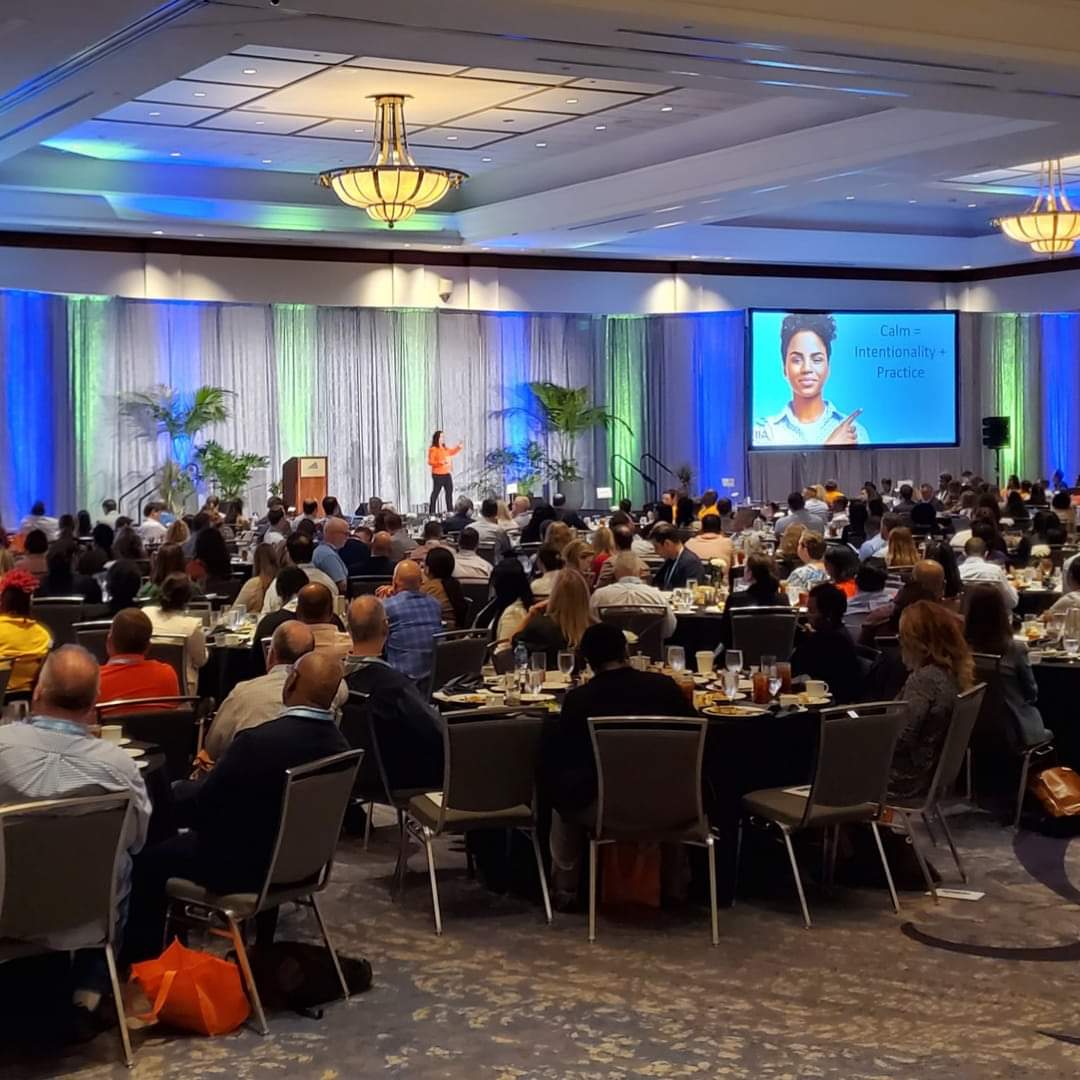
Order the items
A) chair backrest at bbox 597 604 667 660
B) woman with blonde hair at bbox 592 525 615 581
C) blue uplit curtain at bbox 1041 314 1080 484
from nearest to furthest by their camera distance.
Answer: chair backrest at bbox 597 604 667 660, woman with blonde hair at bbox 592 525 615 581, blue uplit curtain at bbox 1041 314 1080 484

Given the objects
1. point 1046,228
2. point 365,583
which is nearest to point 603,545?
point 365,583

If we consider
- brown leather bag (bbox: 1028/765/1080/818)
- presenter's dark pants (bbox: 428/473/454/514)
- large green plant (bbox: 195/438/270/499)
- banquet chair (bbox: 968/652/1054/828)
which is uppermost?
large green plant (bbox: 195/438/270/499)

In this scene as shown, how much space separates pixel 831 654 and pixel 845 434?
17.7m

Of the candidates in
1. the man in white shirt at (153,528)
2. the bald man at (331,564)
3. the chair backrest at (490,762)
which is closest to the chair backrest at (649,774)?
the chair backrest at (490,762)

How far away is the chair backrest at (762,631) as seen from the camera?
32.6 feet

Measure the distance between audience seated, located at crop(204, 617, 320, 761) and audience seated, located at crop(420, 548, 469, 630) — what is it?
3.53 m

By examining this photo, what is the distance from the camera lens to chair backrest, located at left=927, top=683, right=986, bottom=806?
6.63 meters

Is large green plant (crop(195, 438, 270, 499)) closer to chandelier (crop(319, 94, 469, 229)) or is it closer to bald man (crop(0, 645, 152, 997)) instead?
chandelier (crop(319, 94, 469, 229))

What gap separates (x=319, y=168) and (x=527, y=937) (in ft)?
49.9

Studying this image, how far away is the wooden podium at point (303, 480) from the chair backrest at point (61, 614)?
9.97 metres

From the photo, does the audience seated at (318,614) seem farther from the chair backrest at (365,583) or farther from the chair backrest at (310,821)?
the chair backrest at (365,583)

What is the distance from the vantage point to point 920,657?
6.95 m

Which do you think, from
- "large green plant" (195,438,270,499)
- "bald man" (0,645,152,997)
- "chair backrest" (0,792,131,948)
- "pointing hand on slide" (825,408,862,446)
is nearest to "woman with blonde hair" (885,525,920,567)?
→ "bald man" (0,645,152,997)

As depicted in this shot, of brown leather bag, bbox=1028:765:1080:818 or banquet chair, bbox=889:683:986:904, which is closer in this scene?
banquet chair, bbox=889:683:986:904
